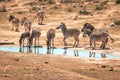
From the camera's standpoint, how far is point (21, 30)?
3712 cm

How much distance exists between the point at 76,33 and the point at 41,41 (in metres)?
2.76

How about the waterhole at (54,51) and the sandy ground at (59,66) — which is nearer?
the sandy ground at (59,66)

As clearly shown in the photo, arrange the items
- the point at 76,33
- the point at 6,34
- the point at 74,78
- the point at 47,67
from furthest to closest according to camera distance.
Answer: the point at 6,34 < the point at 76,33 < the point at 47,67 < the point at 74,78

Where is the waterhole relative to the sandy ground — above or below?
below

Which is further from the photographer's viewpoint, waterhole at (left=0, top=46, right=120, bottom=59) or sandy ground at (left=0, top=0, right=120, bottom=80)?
waterhole at (left=0, top=46, right=120, bottom=59)

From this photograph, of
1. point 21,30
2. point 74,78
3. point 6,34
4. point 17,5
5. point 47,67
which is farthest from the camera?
point 17,5

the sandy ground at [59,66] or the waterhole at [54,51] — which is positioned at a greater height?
the sandy ground at [59,66]

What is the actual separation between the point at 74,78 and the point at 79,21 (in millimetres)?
22379

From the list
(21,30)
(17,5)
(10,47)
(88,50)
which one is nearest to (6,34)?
(21,30)

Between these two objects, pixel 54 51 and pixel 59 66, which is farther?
pixel 54 51

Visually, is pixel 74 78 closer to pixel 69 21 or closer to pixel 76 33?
pixel 76 33

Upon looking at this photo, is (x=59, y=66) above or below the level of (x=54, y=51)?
above

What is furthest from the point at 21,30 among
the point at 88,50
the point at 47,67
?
the point at 47,67

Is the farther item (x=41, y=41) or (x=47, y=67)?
(x=41, y=41)
